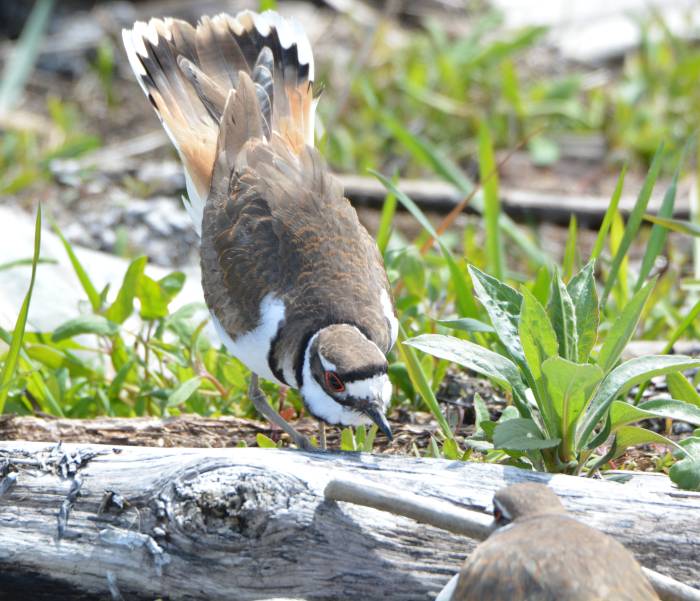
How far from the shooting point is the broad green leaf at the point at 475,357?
367 centimetres

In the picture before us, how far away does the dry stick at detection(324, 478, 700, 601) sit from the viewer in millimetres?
3049

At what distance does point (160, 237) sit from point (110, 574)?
147 inches

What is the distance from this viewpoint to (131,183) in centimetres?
730

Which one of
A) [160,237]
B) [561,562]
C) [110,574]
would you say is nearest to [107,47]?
[160,237]

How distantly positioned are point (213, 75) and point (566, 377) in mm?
2862

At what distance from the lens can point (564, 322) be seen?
12.6 feet

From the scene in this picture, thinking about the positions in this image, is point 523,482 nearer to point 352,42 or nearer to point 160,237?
point 160,237

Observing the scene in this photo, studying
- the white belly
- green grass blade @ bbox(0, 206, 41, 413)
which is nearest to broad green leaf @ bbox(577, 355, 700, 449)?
the white belly

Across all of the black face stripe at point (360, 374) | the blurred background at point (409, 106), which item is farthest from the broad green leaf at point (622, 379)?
the blurred background at point (409, 106)

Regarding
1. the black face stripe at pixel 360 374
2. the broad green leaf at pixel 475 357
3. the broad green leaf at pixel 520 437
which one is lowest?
the broad green leaf at pixel 520 437

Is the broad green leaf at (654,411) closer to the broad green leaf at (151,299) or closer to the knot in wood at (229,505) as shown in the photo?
the knot in wood at (229,505)

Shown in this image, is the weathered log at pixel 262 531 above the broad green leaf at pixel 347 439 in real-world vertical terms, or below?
below

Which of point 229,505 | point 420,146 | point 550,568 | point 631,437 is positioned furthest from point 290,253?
point 420,146

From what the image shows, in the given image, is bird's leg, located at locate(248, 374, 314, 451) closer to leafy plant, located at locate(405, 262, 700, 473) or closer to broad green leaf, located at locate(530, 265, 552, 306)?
leafy plant, located at locate(405, 262, 700, 473)
